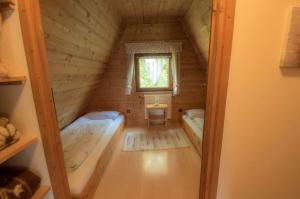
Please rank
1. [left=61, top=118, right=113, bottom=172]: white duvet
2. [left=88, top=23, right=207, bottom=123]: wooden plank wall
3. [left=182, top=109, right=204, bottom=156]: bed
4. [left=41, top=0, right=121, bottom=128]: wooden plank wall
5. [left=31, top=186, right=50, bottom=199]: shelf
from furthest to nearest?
1. [left=88, top=23, right=207, bottom=123]: wooden plank wall
2. [left=182, top=109, right=204, bottom=156]: bed
3. [left=61, top=118, right=113, bottom=172]: white duvet
4. [left=41, top=0, right=121, bottom=128]: wooden plank wall
5. [left=31, top=186, right=50, bottom=199]: shelf

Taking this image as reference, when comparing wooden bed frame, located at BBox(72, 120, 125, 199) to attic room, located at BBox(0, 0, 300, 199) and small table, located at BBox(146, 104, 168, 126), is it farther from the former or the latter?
small table, located at BBox(146, 104, 168, 126)

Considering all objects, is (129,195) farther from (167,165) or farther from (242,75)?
(242,75)

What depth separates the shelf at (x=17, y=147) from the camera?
2.46 ft

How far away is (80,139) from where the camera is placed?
7.64 feet

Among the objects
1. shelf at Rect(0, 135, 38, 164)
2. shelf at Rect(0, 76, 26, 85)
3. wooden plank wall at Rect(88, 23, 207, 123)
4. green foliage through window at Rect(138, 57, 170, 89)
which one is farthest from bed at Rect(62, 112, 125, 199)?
green foliage through window at Rect(138, 57, 170, 89)

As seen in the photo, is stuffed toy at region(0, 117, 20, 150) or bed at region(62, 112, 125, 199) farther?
bed at region(62, 112, 125, 199)

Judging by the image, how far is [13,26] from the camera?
80 centimetres

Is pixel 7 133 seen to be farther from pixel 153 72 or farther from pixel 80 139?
pixel 153 72

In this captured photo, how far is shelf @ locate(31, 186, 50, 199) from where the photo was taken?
94cm

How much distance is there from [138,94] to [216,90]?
10.2 feet

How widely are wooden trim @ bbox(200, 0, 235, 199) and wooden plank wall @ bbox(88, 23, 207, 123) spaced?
2877mm

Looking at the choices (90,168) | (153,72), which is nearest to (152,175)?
(90,168)

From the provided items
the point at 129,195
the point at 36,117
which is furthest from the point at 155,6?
the point at 129,195

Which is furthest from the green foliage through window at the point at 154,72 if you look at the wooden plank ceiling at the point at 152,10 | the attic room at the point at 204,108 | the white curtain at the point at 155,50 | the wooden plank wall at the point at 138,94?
the attic room at the point at 204,108
